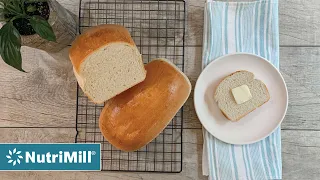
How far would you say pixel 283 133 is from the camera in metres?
1.00

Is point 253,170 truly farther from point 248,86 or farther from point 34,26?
point 34,26

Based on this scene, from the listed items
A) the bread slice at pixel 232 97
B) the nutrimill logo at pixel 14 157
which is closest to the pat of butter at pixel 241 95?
the bread slice at pixel 232 97

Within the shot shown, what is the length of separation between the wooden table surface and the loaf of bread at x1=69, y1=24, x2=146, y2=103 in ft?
0.53

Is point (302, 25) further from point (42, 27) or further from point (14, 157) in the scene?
point (14, 157)

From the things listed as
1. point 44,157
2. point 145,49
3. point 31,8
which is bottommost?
point 44,157

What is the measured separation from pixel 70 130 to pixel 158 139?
0.78 ft

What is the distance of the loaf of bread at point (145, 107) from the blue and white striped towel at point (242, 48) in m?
0.14

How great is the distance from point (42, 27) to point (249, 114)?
556 millimetres

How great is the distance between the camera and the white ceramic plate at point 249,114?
964 millimetres

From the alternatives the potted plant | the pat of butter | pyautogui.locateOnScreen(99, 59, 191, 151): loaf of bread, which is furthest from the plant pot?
the pat of butter

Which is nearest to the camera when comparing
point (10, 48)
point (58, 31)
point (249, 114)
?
point (10, 48)

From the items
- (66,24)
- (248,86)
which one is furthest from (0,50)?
(248,86)

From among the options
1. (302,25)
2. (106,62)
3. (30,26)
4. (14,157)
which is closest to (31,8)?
(30,26)

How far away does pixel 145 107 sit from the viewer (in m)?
0.87
